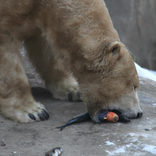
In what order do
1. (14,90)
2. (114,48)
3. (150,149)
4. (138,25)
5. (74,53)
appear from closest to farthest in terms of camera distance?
(150,149), (114,48), (74,53), (14,90), (138,25)

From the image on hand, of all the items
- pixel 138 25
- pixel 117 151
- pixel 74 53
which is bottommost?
pixel 138 25

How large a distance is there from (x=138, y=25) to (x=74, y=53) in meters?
7.71

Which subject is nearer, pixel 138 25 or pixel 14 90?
pixel 14 90

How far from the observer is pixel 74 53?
2.69m

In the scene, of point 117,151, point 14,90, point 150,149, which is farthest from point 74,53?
point 150,149

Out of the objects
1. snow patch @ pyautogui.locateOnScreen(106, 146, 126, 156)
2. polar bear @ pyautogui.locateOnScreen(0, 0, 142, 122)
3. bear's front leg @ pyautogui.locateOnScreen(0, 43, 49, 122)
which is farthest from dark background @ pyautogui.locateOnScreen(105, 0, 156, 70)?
snow patch @ pyautogui.locateOnScreen(106, 146, 126, 156)

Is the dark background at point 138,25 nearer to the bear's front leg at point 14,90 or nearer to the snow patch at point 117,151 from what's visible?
the bear's front leg at point 14,90

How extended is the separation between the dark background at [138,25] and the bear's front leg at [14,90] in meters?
7.14

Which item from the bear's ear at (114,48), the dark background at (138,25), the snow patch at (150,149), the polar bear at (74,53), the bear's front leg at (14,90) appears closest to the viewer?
the snow patch at (150,149)

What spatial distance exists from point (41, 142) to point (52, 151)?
0.25 m

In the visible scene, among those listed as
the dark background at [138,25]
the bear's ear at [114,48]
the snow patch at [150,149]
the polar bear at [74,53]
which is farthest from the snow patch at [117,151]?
the dark background at [138,25]

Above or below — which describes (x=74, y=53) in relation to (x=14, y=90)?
above

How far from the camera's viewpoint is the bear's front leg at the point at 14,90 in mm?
2744

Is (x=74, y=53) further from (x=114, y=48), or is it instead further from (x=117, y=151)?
(x=117, y=151)
